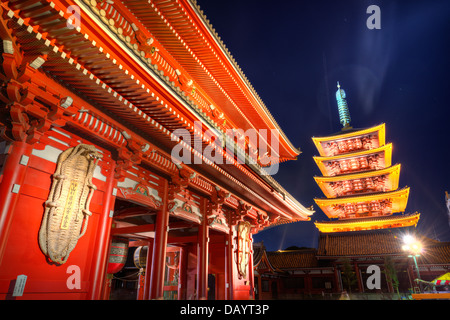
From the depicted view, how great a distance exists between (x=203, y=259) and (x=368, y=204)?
2587 centimetres

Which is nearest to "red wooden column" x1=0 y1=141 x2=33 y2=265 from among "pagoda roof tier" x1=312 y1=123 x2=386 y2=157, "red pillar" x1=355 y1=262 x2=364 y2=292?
"red pillar" x1=355 y1=262 x2=364 y2=292

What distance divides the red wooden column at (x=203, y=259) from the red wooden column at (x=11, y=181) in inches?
234

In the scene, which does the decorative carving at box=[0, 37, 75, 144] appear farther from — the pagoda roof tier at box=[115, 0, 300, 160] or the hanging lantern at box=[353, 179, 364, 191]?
the hanging lantern at box=[353, 179, 364, 191]

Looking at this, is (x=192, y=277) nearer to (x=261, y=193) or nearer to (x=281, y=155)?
(x=261, y=193)

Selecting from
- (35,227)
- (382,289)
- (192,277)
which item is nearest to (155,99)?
(35,227)

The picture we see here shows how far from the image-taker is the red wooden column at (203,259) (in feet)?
28.9

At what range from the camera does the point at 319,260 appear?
2380 cm

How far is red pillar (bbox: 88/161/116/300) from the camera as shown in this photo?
17.5 ft

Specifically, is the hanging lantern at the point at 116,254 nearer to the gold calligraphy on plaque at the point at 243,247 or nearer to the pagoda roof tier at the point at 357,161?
the gold calligraphy on plaque at the point at 243,247

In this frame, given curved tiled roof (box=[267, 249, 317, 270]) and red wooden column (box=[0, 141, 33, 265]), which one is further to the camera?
curved tiled roof (box=[267, 249, 317, 270])

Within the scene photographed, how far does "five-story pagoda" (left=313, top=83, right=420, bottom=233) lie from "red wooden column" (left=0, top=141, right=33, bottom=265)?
2830 cm

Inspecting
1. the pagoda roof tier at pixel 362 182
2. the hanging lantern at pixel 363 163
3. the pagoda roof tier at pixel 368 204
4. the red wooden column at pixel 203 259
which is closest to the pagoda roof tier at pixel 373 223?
the pagoda roof tier at pixel 368 204

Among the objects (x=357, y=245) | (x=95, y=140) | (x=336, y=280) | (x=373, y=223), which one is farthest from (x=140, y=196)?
(x=373, y=223)

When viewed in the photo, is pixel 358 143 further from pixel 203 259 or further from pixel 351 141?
pixel 203 259
